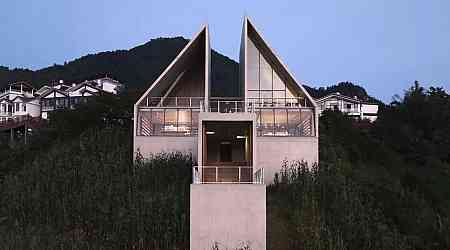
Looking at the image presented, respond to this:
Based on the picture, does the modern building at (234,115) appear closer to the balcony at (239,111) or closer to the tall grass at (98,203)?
the balcony at (239,111)

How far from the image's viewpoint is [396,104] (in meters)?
35.7

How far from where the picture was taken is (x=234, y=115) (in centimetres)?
1911

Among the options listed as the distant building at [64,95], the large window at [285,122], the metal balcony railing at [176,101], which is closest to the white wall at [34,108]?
the distant building at [64,95]

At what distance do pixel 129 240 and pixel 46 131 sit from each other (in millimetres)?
17402

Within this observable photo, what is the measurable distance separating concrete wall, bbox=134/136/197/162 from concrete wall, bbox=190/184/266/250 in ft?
21.7

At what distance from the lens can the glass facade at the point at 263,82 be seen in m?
24.2

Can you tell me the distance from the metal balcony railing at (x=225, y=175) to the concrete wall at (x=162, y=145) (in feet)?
17.7

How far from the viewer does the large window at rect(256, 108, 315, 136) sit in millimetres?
22750

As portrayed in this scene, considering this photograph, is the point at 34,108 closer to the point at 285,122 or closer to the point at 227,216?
the point at 285,122

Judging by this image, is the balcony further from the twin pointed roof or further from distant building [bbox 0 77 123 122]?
distant building [bbox 0 77 123 122]

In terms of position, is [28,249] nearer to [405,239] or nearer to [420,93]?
[405,239]

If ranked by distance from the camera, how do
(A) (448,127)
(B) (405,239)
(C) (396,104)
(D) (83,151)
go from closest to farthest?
1. (B) (405,239)
2. (D) (83,151)
3. (A) (448,127)
4. (C) (396,104)

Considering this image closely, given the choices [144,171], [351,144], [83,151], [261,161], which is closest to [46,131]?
[83,151]

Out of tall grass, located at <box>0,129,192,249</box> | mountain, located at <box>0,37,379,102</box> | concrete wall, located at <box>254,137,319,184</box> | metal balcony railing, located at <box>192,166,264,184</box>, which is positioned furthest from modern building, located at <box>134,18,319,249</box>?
mountain, located at <box>0,37,379,102</box>
